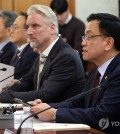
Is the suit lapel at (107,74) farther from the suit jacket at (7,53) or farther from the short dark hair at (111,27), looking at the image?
the suit jacket at (7,53)

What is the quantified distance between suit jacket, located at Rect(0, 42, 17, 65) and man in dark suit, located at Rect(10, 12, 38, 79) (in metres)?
0.21

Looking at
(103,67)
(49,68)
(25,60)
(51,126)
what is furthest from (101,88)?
(25,60)

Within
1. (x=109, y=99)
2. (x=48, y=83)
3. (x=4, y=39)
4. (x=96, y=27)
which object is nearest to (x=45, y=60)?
(x=48, y=83)

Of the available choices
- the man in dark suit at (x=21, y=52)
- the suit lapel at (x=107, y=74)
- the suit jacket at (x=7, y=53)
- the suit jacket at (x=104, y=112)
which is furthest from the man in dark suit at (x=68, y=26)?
the suit jacket at (x=104, y=112)

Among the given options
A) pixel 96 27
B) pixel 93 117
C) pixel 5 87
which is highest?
pixel 96 27

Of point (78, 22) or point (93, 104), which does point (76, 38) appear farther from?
point (93, 104)

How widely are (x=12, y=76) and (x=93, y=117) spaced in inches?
59.9

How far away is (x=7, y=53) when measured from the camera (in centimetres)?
505

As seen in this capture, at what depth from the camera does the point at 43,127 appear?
2.35 m

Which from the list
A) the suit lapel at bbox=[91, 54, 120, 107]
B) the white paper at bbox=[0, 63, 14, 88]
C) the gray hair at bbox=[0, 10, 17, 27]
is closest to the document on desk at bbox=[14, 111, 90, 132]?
the suit lapel at bbox=[91, 54, 120, 107]

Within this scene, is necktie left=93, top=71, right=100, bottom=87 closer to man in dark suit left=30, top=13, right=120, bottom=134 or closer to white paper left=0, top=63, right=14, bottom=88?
man in dark suit left=30, top=13, right=120, bottom=134

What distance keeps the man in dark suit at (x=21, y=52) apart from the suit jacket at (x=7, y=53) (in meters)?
0.21

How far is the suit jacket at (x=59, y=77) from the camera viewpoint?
3.34 metres

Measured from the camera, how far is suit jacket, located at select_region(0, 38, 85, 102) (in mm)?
3340
